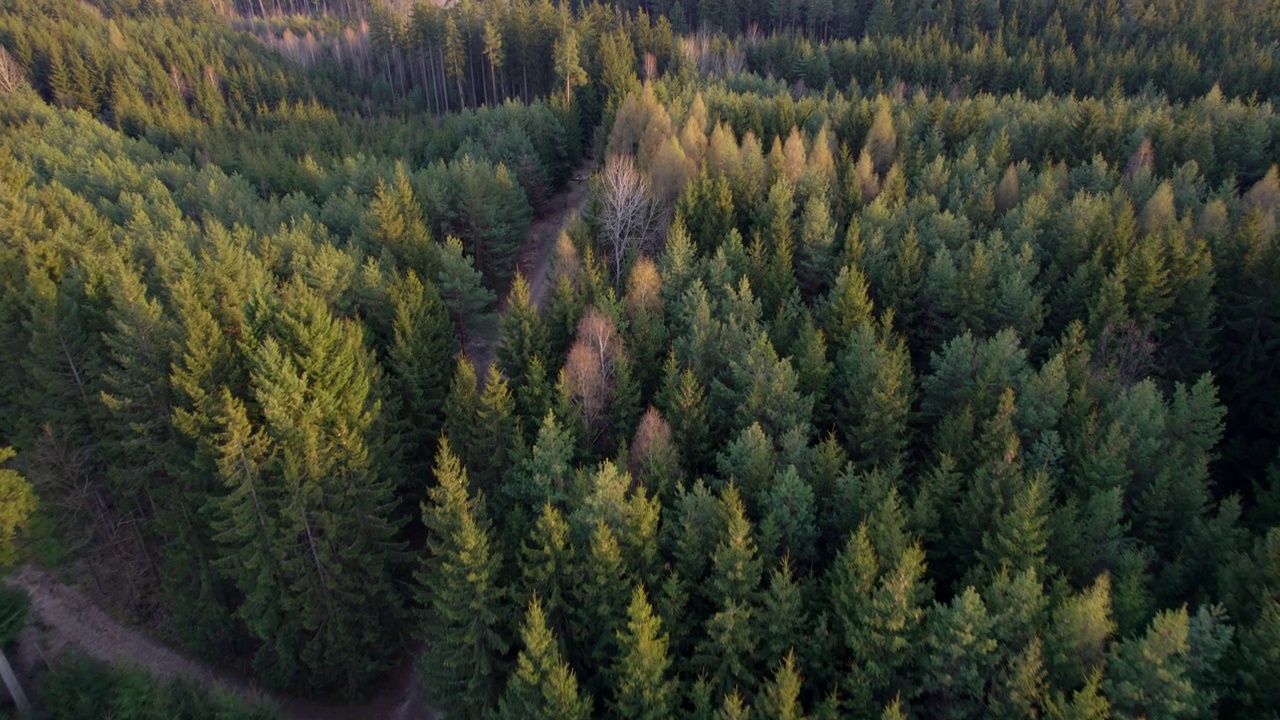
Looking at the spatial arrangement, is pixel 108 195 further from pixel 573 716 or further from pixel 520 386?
pixel 573 716

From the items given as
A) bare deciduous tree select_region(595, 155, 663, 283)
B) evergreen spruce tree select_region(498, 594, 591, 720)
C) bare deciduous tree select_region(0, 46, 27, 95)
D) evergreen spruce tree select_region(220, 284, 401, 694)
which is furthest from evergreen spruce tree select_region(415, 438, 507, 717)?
bare deciduous tree select_region(0, 46, 27, 95)

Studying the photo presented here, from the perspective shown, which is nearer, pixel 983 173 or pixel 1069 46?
pixel 983 173

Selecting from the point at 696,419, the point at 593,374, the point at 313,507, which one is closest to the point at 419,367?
the point at 313,507

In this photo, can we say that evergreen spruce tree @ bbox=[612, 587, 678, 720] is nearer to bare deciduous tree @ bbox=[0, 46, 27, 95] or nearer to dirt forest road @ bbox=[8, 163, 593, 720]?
dirt forest road @ bbox=[8, 163, 593, 720]

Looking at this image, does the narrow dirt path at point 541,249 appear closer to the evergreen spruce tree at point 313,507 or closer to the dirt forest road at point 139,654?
the evergreen spruce tree at point 313,507

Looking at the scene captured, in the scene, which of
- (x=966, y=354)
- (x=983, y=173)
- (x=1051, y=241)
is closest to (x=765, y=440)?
(x=966, y=354)

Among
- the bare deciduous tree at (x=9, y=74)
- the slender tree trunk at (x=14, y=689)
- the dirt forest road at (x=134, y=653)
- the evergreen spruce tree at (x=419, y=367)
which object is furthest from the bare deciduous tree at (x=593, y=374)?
the bare deciduous tree at (x=9, y=74)

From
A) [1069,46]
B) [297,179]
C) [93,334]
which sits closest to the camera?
[93,334]

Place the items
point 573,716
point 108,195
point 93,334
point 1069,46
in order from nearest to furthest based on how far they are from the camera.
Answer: point 573,716 < point 93,334 < point 108,195 < point 1069,46
